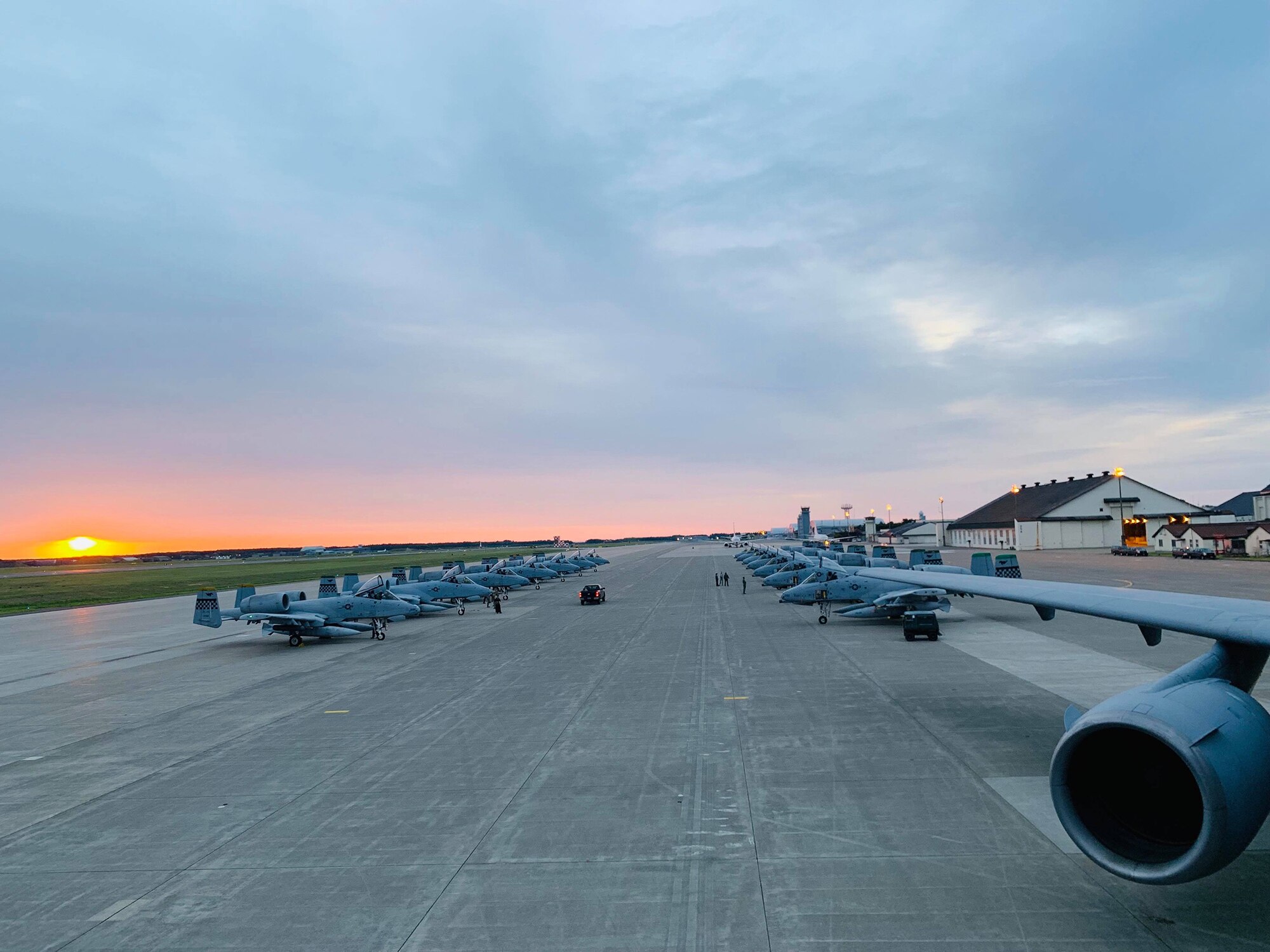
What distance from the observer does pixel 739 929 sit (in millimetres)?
8156

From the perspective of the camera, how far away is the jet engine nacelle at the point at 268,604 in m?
33.3

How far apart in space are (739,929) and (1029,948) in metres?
3.11

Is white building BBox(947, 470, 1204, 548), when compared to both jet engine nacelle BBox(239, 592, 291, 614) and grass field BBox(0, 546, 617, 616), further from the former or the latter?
jet engine nacelle BBox(239, 592, 291, 614)

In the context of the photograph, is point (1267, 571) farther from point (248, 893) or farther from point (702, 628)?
point (248, 893)

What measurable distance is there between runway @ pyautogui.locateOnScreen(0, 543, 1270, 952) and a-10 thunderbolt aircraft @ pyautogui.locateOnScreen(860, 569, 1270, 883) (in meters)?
1.29

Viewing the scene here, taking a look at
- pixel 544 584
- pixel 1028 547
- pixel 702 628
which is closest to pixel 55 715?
pixel 702 628

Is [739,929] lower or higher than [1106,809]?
lower

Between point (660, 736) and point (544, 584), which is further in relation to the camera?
point (544, 584)

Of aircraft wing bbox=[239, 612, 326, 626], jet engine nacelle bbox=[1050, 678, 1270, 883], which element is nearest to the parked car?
jet engine nacelle bbox=[1050, 678, 1270, 883]

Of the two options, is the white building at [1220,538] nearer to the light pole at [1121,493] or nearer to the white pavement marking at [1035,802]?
the light pole at [1121,493]

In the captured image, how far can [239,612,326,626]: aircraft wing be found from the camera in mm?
32312

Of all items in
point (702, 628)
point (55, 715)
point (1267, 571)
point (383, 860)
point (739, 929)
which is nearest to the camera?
point (739, 929)

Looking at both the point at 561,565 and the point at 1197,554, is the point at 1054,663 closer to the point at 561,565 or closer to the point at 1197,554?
the point at 561,565

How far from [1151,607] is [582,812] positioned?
9032 millimetres
